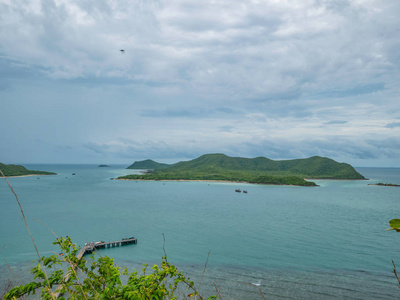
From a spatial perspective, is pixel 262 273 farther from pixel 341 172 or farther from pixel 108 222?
pixel 341 172

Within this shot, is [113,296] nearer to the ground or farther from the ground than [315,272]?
farther from the ground

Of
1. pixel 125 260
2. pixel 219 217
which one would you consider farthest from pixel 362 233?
pixel 125 260

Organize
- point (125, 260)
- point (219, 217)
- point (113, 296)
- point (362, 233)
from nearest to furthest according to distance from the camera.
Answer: point (113, 296) < point (125, 260) < point (362, 233) < point (219, 217)

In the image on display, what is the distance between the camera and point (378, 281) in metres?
23.0

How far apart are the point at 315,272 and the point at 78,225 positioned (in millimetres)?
35609

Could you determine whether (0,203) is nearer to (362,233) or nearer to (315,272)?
(315,272)

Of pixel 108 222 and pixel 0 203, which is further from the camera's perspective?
pixel 0 203

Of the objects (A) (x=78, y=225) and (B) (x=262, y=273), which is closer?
(B) (x=262, y=273)

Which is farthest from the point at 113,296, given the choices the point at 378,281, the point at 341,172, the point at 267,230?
the point at 341,172

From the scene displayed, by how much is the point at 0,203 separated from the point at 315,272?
239 feet

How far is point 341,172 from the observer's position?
601 feet

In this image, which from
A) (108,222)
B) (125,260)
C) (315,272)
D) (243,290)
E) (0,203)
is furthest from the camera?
(0,203)

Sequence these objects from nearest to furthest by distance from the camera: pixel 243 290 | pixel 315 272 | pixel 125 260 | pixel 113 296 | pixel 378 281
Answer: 1. pixel 113 296
2. pixel 243 290
3. pixel 378 281
4. pixel 315 272
5. pixel 125 260

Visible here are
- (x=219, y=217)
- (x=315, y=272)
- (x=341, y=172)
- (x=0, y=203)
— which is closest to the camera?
(x=315, y=272)
